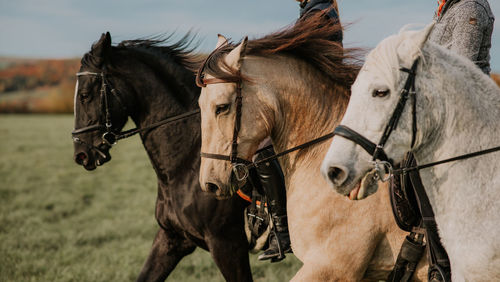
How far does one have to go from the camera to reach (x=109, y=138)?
4844 mm

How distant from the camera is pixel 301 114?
3.62 metres

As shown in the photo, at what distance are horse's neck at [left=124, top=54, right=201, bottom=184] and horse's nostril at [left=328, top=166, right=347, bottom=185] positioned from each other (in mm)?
2334

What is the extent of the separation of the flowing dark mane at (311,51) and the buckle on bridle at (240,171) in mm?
667

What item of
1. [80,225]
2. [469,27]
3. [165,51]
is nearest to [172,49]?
[165,51]

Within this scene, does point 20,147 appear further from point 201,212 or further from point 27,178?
point 201,212

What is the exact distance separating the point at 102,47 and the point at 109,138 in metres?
0.87

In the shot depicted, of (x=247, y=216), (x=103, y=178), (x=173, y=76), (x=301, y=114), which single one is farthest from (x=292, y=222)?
(x=103, y=178)

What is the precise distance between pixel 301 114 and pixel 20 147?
74.8ft

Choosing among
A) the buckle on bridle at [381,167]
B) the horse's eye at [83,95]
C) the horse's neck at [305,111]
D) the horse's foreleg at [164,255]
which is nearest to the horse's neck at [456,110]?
the buckle on bridle at [381,167]

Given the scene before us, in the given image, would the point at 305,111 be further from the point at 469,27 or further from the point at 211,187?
the point at 469,27

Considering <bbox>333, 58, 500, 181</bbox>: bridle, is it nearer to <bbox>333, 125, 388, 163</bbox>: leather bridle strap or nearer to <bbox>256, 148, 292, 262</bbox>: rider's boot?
<bbox>333, 125, 388, 163</bbox>: leather bridle strap

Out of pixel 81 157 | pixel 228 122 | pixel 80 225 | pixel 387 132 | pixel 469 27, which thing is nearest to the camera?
pixel 387 132

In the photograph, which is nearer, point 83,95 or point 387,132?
point 387,132

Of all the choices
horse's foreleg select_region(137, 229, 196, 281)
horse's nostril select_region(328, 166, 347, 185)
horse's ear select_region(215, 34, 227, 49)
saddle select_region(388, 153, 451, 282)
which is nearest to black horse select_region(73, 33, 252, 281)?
horse's foreleg select_region(137, 229, 196, 281)
